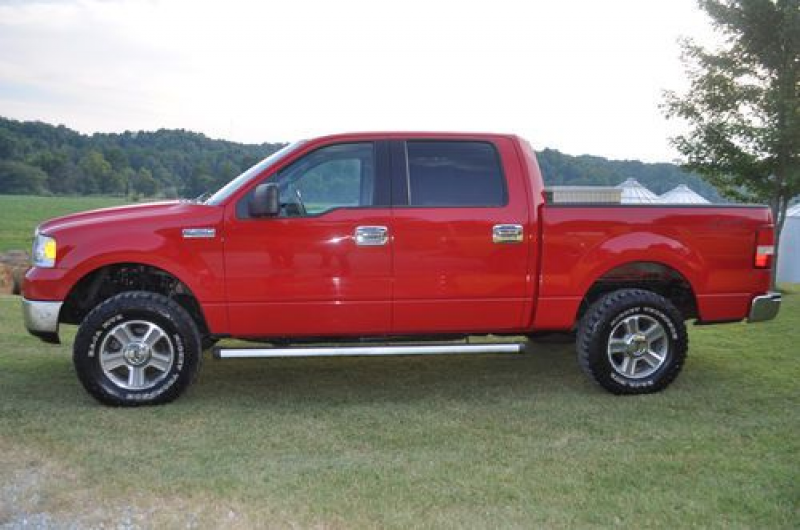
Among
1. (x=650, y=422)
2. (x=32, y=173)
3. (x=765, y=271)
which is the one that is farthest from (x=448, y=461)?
(x=32, y=173)

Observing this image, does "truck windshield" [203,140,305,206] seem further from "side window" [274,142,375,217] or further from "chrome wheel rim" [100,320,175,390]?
"chrome wheel rim" [100,320,175,390]

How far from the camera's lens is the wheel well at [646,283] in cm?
584

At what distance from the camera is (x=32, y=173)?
7731 cm

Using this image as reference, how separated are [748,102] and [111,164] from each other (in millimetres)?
58236

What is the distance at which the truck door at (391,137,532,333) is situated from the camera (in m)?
5.36

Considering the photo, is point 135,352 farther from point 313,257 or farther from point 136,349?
point 313,257

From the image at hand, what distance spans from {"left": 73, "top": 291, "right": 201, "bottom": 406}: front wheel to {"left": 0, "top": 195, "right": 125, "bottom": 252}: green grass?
4129 centimetres

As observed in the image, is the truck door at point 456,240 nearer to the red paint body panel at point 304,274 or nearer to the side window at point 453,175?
the side window at point 453,175

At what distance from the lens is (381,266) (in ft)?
17.5

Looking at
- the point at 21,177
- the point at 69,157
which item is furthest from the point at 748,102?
the point at 21,177

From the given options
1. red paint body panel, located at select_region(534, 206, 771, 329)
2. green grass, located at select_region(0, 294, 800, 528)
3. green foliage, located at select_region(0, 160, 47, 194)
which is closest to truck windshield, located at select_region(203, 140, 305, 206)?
green grass, located at select_region(0, 294, 800, 528)

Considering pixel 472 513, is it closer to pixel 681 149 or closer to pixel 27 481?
pixel 27 481

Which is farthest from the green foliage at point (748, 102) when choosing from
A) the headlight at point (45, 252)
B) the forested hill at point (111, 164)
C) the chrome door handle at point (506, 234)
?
the headlight at point (45, 252)

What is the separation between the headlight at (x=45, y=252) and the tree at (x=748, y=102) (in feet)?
46.8
